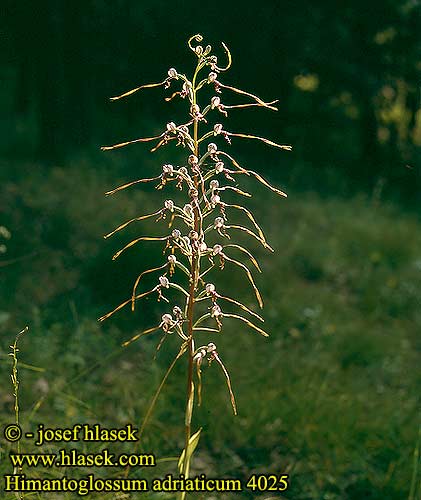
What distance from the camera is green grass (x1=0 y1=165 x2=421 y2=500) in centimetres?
371

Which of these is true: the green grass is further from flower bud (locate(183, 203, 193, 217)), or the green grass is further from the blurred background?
flower bud (locate(183, 203, 193, 217))

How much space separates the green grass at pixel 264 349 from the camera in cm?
371

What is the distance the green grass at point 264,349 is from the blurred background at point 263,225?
0.05 ft

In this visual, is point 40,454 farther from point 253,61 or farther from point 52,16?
point 253,61

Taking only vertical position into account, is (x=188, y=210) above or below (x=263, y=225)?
below

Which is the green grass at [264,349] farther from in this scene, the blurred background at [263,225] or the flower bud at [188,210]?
the flower bud at [188,210]

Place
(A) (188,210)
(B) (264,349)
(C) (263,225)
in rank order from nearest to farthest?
(A) (188,210) < (B) (264,349) < (C) (263,225)

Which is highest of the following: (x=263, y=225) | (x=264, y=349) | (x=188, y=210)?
(x=263, y=225)

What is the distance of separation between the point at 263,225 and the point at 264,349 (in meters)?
2.15

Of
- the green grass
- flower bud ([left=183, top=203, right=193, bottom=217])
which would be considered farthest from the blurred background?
flower bud ([left=183, top=203, right=193, bottom=217])

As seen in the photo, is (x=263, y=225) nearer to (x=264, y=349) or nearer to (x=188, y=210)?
(x=264, y=349)

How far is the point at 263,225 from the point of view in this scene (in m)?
6.77

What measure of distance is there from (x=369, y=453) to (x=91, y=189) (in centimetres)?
375

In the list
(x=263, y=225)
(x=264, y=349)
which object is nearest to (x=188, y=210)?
(x=264, y=349)
